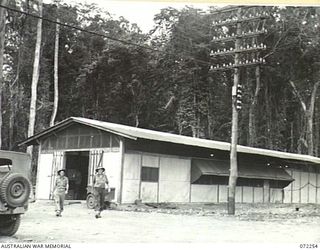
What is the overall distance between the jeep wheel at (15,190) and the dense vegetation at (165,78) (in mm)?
5856

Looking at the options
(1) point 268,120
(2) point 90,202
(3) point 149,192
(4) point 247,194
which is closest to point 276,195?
(4) point 247,194

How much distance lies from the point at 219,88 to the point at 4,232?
16479mm

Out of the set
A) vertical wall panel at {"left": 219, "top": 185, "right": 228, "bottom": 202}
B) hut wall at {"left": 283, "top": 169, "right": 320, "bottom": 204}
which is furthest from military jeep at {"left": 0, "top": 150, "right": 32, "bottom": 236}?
hut wall at {"left": 283, "top": 169, "right": 320, "bottom": 204}

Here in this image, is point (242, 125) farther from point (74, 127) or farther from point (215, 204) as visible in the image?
point (74, 127)

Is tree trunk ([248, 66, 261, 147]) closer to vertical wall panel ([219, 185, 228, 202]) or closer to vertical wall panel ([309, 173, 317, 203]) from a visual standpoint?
vertical wall panel ([309, 173, 317, 203])

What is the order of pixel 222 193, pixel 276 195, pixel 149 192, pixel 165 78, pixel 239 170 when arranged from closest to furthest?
pixel 149 192 < pixel 239 170 < pixel 222 193 < pixel 276 195 < pixel 165 78

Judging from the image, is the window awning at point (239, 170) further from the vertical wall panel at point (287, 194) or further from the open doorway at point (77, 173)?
the open doorway at point (77, 173)

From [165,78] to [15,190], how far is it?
1586 cm

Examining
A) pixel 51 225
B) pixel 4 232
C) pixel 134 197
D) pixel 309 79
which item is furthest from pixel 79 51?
pixel 309 79

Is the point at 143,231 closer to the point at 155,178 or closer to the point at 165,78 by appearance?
the point at 155,178

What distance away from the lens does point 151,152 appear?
15812 millimetres

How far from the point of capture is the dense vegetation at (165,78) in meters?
15.7

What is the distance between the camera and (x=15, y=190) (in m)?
6.88

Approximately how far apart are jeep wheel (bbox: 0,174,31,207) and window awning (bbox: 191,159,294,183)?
10540 mm
